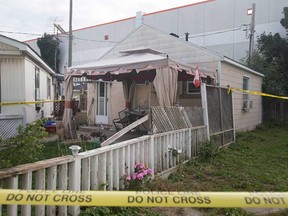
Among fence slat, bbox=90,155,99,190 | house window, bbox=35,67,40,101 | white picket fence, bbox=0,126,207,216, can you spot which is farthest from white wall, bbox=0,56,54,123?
fence slat, bbox=90,155,99,190

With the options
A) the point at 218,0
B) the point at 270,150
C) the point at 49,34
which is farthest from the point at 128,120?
the point at 49,34

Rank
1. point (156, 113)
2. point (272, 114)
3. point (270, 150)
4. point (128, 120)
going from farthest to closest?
point (272, 114)
point (128, 120)
point (270, 150)
point (156, 113)

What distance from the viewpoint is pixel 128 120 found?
33.5 feet

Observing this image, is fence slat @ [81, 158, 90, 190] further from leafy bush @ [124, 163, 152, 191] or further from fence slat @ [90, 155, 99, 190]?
leafy bush @ [124, 163, 152, 191]

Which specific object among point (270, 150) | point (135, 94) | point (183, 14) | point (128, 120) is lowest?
point (270, 150)

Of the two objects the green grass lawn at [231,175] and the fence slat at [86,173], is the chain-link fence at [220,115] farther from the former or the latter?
the fence slat at [86,173]

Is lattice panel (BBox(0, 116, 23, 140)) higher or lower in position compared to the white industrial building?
lower

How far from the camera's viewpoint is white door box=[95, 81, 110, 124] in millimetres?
13141

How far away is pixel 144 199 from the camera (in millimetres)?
1795

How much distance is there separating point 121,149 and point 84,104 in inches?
494

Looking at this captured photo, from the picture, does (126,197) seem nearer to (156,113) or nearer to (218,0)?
(156,113)

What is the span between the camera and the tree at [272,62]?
47.3ft

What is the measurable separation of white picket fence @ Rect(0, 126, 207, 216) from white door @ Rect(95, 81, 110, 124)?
7252mm

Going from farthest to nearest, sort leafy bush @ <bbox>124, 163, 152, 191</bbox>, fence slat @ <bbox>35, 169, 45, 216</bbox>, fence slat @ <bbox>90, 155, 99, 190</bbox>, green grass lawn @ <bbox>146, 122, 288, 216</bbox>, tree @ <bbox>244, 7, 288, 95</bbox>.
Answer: tree @ <bbox>244, 7, 288, 95</bbox> < green grass lawn @ <bbox>146, 122, 288, 216</bbox> < leafy bush @ <bbox>124, 163, 152, 191</bbox> < fence slat @ <bbox>90, 155, 99, 190</bbox> < fence slat @ <bbox>35, 169, 45, 216</bbox>
